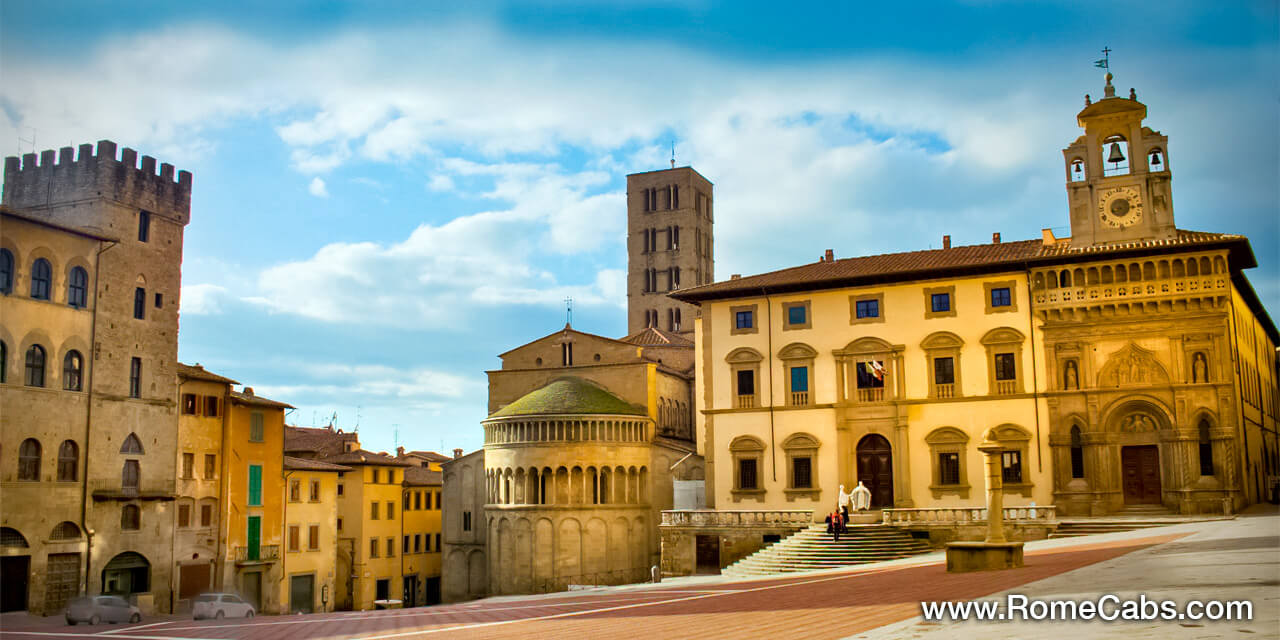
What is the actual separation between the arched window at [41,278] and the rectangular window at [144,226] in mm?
5689

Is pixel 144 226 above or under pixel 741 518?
above

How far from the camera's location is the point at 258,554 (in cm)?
5284

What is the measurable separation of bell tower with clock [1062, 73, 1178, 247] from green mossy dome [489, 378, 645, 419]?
94.0 ft

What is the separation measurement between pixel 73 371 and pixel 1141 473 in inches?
1699

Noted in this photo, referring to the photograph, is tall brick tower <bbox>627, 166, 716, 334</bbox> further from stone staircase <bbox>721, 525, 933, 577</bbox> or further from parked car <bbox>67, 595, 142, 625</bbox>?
parked car <bbox>67, 595, 142, 625</bbox>

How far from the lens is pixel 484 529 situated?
67.4 meters

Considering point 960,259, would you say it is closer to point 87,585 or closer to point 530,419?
point 530,419

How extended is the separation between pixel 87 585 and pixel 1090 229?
4333cm

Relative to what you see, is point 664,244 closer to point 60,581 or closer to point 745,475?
point 745,475

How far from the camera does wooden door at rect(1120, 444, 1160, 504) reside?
139ft

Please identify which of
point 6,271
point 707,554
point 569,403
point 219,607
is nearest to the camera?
point 6,271

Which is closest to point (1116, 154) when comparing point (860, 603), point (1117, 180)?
point (1117, 180)

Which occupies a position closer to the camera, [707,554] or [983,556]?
[983,556]

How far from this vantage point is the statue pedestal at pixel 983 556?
79.4 feet
